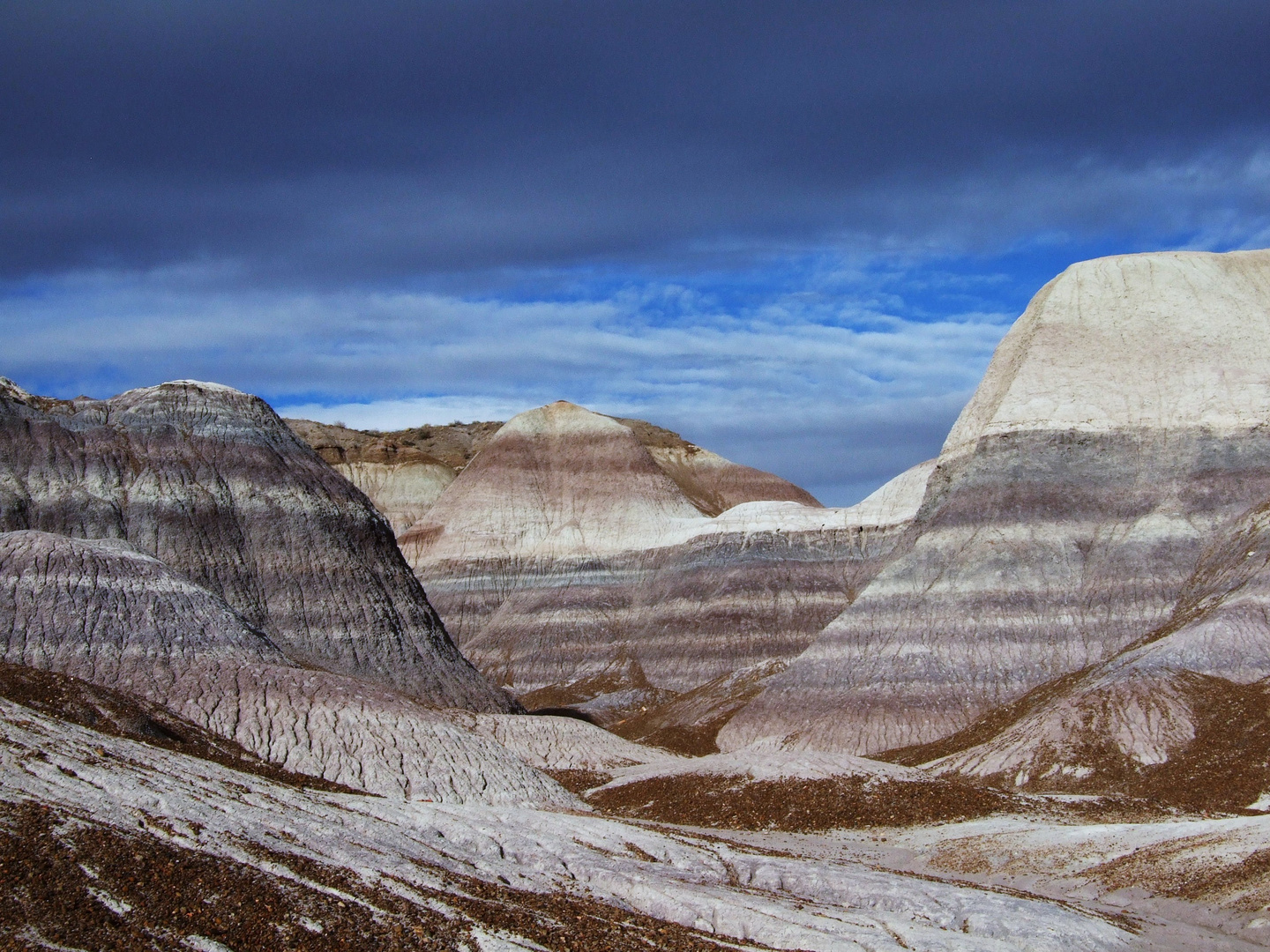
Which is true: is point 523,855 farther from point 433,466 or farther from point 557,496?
point 433,466

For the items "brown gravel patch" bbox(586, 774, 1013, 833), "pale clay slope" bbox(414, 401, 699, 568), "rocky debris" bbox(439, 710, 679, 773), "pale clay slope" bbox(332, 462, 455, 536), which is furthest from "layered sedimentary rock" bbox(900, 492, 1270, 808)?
"pale clay slope" bbox(332, 462, 455, 536)

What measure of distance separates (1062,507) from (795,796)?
2815cm

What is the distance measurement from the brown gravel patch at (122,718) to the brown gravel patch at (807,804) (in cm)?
838

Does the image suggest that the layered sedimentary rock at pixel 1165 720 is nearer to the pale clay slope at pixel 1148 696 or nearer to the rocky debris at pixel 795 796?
the pale clay slope at pixel 1148 696

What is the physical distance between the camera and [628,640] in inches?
3536

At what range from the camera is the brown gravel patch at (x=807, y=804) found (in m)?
34.2

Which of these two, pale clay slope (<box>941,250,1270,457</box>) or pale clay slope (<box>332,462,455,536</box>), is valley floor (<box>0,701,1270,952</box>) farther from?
pale clay slope (<box>332,462,455,536</box>)

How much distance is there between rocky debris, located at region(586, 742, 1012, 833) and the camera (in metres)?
34.3

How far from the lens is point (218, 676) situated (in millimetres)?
39562

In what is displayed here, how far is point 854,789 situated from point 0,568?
86.9 feet

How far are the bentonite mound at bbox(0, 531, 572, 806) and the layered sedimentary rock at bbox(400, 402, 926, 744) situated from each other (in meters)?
30.9

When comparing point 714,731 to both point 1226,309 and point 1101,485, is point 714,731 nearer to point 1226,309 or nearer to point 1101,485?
point 1101,485

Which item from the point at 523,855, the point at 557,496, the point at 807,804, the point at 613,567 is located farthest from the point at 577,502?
the point at 523,855

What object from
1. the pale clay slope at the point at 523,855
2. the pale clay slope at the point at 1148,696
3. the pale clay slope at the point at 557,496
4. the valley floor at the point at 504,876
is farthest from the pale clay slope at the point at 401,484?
the pale clay slope at the point at 523,855
